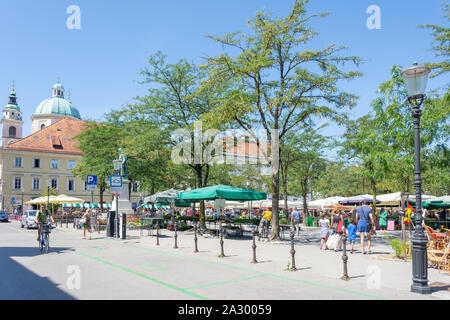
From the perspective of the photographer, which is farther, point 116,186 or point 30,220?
point 30,220

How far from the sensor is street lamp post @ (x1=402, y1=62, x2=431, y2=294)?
7.77 metres

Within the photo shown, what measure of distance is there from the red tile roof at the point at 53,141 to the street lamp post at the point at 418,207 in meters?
65.8

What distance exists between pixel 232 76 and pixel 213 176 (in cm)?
2509

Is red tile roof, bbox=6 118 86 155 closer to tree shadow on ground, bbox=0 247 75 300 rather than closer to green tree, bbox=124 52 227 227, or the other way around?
green tree, bbox=124 52 227 227

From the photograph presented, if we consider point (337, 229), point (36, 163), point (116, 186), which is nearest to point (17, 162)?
point (36, 163)

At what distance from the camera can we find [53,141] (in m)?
72.5

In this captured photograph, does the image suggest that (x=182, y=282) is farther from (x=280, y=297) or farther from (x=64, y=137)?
(x=64, y=137)

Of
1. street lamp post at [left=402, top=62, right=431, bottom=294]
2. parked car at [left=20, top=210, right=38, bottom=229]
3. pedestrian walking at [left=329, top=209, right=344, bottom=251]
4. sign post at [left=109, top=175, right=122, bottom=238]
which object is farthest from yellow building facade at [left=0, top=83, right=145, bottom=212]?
street lamp post at [left=402, top=62, right=431, bottom=294]

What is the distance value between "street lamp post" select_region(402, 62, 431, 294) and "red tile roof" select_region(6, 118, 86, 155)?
65.8 m

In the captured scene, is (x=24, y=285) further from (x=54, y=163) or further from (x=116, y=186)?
(x=54, y=163)

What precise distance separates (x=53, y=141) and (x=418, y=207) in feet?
244

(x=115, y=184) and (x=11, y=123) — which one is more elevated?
(x=11, y=123)

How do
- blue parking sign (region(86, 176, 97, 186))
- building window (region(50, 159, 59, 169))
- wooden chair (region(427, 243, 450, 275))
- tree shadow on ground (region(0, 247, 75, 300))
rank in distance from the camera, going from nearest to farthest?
1. tree shadow on ground (region(0, 247, 75, 300))
2. wooden chair (region(427, 243, 450, 275))
3. blue parking sign (region(86, 176, 97, 186))
4. building window (region(50, 159, 59, 169))

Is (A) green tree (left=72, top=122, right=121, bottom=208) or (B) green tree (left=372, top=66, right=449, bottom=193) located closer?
(B) green tree (left=372, top=66, right=449, bottom=193)
